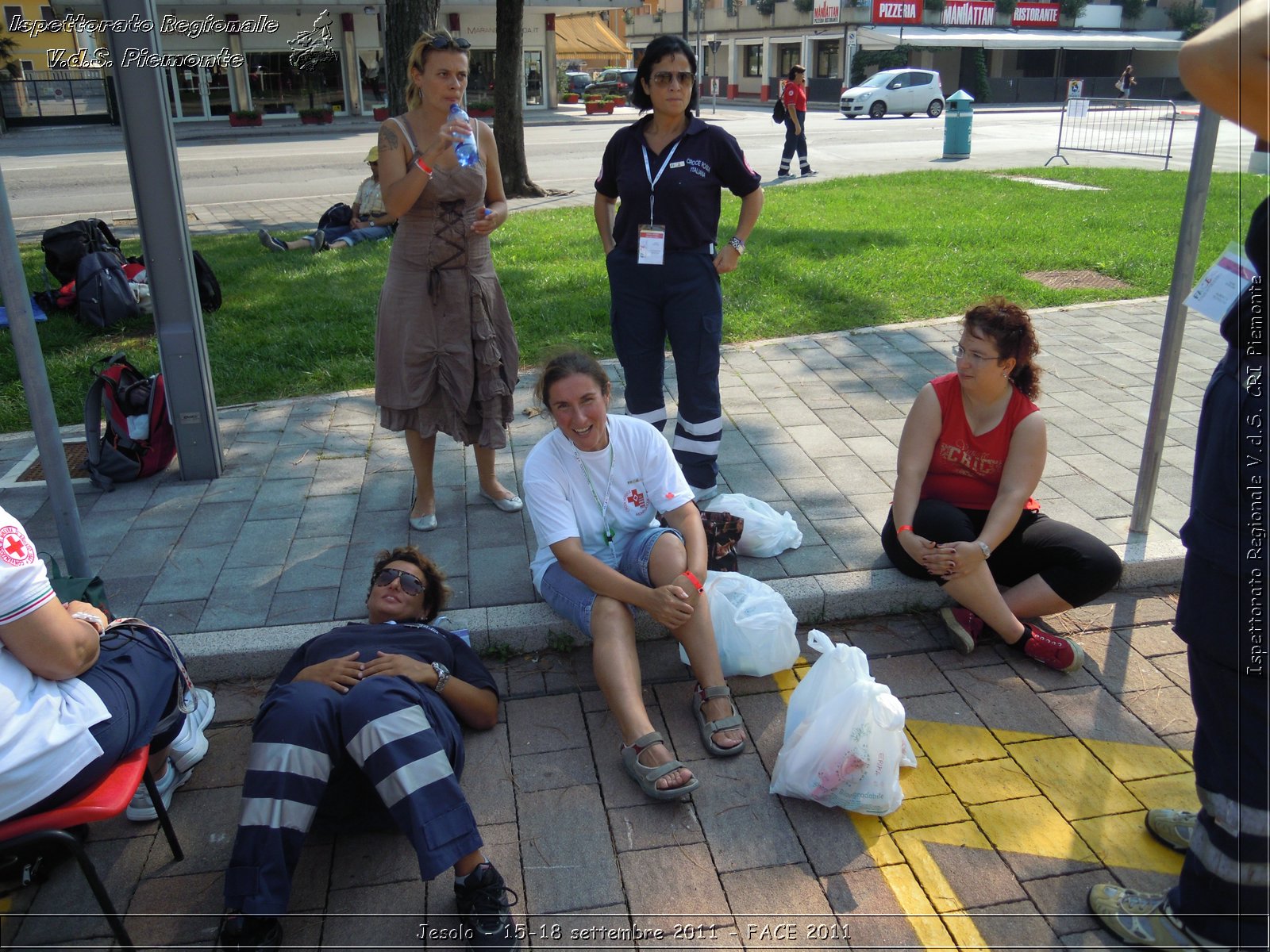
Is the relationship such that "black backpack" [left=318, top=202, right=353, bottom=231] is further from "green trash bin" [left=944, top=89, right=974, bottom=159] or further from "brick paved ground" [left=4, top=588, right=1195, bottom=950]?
"green trash bin" [left=944, top=89, right=974, bottom=159]

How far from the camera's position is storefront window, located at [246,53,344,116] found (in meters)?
34.1

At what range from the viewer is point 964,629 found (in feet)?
11.9

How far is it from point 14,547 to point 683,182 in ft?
9.78

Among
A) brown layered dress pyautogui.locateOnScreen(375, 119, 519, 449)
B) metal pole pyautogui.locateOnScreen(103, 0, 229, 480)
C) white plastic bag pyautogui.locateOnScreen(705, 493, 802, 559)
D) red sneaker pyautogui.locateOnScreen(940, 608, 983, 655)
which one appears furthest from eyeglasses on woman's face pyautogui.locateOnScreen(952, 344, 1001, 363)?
metal pole pyautogui.locateOnScreen(103, 0, 229, 480)

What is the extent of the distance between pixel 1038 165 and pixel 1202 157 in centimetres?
1542

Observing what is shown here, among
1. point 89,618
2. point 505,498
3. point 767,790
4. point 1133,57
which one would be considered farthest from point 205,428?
point 1133,57

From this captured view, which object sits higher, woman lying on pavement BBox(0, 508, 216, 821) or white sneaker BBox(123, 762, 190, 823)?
woman lying on pavement BBox(0, 508, 216, 821)

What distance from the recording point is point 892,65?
147 feet

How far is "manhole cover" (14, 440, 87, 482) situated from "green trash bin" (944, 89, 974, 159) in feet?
58.7

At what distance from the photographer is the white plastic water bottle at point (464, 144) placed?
3994 mm

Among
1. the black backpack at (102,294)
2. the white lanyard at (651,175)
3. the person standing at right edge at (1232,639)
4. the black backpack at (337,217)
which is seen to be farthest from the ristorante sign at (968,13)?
the person standing at right edge at (1232,639)

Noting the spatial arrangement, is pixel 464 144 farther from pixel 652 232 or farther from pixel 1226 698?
pixel 1226 698

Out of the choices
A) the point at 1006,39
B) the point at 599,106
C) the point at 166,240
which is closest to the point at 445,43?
the point at 166,240

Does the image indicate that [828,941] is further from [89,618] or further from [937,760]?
[89,618]
